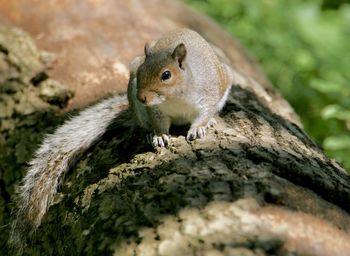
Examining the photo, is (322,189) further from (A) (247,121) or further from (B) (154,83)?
(B) (154,83)

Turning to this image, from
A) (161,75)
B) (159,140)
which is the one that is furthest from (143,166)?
(161,75)

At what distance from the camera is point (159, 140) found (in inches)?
83.8

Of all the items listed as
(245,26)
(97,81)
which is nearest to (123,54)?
(97,81)

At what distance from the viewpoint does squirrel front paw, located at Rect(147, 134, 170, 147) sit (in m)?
2.11

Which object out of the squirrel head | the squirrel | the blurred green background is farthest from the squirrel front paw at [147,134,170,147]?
the blurred green background

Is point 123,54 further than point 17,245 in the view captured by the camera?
Yes

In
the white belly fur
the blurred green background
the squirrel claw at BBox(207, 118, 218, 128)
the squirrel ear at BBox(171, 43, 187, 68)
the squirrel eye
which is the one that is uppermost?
the blurred green background

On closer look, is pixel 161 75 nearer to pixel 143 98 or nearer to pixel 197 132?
pixel 143 98

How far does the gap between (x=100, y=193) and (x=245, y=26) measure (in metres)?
2.73

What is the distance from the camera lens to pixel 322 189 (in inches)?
72.7

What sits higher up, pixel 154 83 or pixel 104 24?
pixel 104 24

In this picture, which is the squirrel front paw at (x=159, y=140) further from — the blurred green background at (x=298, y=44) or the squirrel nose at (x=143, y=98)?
the blurred green background at (x=298, y=44)

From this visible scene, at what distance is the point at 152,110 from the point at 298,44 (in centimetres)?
220

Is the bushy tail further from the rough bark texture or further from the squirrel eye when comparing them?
the squirrel eye
